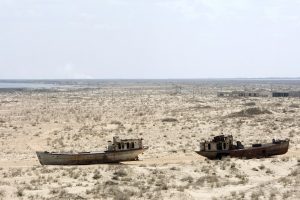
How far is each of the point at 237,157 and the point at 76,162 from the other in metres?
10.4

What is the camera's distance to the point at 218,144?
33.9 metres

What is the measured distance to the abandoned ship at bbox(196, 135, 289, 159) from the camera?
3347 cm

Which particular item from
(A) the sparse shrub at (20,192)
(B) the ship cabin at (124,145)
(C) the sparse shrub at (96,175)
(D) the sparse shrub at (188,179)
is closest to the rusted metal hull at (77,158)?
(B) the ship cabin at (124,145)

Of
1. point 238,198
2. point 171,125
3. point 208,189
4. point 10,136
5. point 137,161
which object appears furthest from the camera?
point 171,125

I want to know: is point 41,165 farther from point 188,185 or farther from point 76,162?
point 188,185

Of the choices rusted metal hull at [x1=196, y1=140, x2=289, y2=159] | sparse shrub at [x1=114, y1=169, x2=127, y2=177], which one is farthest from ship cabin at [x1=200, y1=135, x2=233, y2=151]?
sparse shrub at [x1=114, y1=169, x2=127, y2=177]

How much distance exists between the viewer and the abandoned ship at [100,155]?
3122cm

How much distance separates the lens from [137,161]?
33.1 m

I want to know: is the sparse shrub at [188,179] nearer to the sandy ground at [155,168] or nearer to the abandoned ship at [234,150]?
the sandy ground at [155,168]

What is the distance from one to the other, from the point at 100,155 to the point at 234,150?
8.82 m

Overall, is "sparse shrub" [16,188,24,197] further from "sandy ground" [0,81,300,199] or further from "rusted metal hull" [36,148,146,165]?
"rusted metal hull" [36,148,146,165]

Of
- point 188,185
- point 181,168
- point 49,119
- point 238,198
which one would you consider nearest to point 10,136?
point 49,119

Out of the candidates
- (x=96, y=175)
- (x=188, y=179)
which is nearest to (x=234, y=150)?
(x=188, y=179)

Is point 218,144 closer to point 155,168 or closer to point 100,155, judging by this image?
point 155,168
